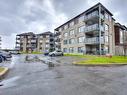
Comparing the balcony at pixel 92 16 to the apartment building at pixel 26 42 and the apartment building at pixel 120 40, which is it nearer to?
the apartment building at pixel 120 40

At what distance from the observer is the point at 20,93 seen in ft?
19.2

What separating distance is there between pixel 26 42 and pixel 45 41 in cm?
1747

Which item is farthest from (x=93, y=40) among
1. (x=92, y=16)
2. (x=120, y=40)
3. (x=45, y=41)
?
(x=45, y=41)

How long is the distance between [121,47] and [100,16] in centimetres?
1521

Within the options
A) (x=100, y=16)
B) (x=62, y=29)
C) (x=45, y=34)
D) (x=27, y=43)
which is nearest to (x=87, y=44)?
(x=100, y=16)

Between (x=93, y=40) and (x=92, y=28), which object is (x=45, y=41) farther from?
(x=93, y=40)

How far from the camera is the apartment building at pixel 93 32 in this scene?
3506 centimetres

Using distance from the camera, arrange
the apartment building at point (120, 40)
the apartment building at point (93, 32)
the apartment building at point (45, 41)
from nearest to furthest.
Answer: the apartment building at point (93, 32), the apartment building at point (120, 40), the apartment building at point (45, 41)

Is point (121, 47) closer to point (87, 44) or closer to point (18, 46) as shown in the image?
point (87, 44)

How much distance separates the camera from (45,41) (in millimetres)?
91375

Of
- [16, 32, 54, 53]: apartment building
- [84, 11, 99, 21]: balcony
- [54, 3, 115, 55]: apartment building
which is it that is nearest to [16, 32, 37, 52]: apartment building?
[16, 32, 54, 53]: apartment building

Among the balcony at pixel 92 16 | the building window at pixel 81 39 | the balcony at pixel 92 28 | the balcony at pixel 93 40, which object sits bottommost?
the balcony at pixel 93 40

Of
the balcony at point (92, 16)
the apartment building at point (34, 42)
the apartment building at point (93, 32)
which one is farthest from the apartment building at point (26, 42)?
the balcony at point (92, 16)

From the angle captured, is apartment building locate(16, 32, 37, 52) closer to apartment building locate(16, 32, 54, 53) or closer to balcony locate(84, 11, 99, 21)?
apartment building locate(16, 32, 54, 53)
